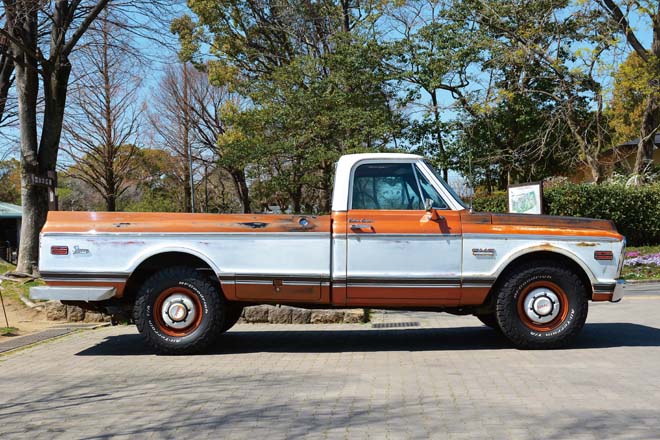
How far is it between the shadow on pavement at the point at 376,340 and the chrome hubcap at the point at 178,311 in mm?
527

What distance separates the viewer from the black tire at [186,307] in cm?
727

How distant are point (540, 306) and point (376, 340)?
6.96ft

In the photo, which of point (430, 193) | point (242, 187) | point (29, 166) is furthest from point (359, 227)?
point (242, 187)

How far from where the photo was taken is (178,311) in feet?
24.0

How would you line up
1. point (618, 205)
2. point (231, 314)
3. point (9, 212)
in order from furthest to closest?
1. point (9, 212)
2. point (618, 205)
3. point (231, 314)

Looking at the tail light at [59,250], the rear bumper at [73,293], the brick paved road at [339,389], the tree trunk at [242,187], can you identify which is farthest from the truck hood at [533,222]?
the tree trunk at [242,187]

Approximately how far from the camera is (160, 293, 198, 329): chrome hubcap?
24.0 ft

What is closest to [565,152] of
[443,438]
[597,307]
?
[597,307]

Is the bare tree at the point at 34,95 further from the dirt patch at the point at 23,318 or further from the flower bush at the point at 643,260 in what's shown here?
the flower bush at the point at 643,260

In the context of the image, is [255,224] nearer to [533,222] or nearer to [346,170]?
[346,170]

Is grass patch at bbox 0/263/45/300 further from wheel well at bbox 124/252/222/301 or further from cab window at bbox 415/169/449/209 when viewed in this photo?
cab window at bbox 415/169/449/209

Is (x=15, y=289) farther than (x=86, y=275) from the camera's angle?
Yes

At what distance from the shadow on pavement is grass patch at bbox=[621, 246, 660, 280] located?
8738mm

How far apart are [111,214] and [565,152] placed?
72.7ft
